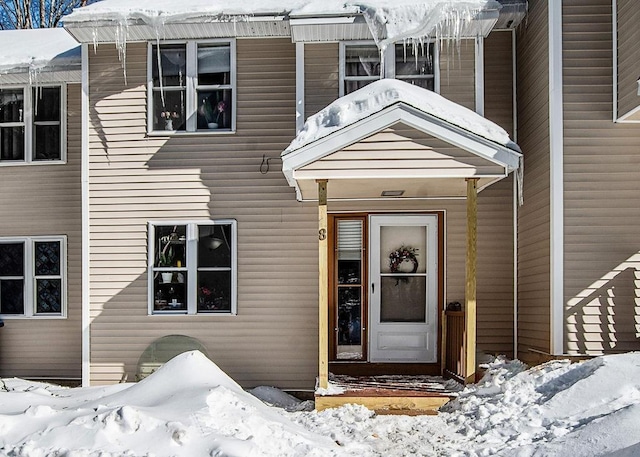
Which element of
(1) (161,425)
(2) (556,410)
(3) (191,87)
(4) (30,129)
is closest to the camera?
(1) (161,425)

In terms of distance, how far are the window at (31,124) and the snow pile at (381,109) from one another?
463cm

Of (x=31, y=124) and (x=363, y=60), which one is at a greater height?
(x=363, y=60)

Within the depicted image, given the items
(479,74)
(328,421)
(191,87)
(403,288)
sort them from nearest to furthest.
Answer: (328,421), (479,74), (191,87), (403,288)

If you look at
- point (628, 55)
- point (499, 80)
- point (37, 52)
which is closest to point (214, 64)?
point (37, 52)

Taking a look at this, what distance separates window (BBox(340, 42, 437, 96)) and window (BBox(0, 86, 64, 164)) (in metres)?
4.44

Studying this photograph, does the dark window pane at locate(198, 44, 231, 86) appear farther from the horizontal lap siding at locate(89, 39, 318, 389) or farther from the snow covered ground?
the snow covered ground

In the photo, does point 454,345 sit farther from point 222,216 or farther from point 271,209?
point 222,216

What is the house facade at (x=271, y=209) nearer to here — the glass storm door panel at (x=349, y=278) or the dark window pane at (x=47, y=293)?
the glass storm door panel at (x=349, y=278)

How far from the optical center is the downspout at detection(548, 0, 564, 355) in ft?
25.5

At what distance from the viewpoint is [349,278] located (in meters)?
9.37

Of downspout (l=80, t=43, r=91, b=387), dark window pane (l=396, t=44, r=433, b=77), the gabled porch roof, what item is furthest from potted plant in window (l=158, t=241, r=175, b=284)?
dark window pane (l=396, t=44, r=433, b=77)

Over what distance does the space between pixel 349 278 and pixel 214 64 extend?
3.47 metres

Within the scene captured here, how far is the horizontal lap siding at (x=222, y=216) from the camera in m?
8.94

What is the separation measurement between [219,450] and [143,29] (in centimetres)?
594
